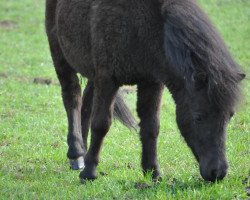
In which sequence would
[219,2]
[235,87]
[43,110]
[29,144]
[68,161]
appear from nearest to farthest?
[235,87] → [68,161] → [29,144] → [43,110] → [219,2]

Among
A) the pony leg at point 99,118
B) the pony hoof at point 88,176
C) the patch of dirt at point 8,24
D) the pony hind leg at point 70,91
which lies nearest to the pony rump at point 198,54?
the pony leg at point 99,118

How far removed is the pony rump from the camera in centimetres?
539

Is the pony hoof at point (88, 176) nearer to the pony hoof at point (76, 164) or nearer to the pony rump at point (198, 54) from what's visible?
the pony hoof at point (76, 164)

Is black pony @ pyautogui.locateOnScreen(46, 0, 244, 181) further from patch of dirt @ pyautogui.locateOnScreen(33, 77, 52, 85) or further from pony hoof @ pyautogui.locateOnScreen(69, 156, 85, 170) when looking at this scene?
patch of dirt @ pyautogui.locateOnScreen(33, 77, 52, 85)

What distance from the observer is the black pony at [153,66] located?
5.47 metres

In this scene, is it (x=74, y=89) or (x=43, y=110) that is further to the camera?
(x=43, y=110)

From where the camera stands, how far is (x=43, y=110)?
10.8 metres

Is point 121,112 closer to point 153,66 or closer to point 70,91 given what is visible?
point 70,91

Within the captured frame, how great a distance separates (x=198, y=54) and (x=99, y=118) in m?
1.52

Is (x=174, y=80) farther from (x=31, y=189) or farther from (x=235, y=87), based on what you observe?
(x=31, y=189)

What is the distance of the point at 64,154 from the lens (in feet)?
26.2

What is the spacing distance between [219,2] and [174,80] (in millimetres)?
16367

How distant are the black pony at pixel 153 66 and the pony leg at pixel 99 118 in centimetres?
1

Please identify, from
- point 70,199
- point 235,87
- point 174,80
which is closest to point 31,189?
point 70,199
